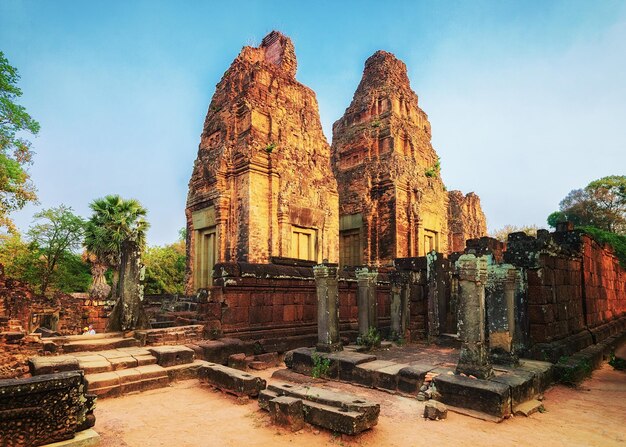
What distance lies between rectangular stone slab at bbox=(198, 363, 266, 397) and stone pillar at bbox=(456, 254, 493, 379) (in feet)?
9.76

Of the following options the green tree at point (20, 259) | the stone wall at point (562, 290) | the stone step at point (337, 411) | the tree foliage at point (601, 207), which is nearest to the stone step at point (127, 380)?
the stone step at point (337, 411)

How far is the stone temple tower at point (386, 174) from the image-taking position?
1750cm

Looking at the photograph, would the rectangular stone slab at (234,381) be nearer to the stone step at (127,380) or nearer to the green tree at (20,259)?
the stone step at (127,380)

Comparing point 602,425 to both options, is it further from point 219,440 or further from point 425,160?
point 425,160

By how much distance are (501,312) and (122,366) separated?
21.4 ft

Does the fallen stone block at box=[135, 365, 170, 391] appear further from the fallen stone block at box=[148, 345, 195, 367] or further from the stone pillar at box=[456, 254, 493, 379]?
the stone pillar at box=[456, 254, 493, 379]

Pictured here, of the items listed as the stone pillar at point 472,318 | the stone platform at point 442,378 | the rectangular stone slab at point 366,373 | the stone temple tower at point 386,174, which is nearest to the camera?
the stone platform at point 442,378

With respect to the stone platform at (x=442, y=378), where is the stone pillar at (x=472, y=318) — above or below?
above

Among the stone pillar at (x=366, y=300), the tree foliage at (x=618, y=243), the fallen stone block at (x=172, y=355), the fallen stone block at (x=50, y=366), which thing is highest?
the tree foliage at (x=618, y=243)

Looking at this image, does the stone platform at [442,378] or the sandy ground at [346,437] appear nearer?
the sandy ground at [346,437]

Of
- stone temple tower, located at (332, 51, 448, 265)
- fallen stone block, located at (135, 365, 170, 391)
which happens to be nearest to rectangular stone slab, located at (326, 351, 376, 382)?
fallen stone block, located at (135, 365, 170, 391)

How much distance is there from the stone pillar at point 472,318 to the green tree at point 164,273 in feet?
73.7


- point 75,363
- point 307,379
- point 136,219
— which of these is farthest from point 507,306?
point 136,219

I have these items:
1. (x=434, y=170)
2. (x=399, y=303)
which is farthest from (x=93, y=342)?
(x=434, y=170)
